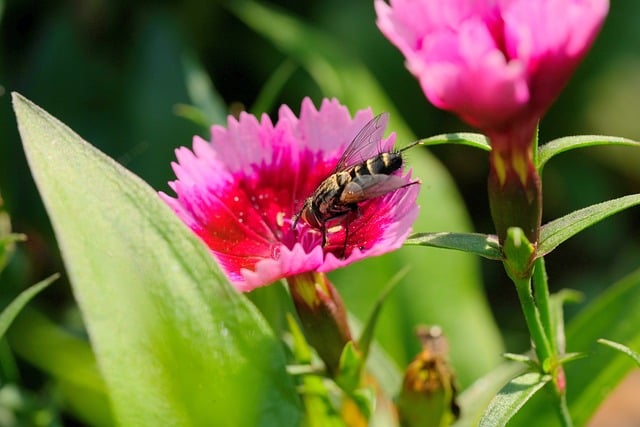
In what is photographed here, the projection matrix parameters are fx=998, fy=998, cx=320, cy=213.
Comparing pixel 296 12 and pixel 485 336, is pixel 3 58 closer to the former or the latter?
pixel 296 12

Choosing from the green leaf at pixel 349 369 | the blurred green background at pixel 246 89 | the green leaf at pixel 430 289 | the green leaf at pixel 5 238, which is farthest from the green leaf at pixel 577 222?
the blurred green background at pixel 246 89

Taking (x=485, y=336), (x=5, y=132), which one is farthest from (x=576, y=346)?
(x=5, y=132)

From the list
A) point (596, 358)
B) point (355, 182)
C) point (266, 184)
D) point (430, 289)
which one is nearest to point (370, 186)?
point (355, 182)

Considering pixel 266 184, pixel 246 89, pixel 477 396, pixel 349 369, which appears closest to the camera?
pixel 349 369

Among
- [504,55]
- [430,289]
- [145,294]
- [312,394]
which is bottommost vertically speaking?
[430,289]

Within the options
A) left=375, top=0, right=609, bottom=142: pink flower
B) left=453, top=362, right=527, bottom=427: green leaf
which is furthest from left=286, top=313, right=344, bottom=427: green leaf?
left=375, top=0, right=609, bottom=142: pink flower

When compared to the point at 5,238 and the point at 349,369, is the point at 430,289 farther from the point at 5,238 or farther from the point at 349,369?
the point at 5,238
